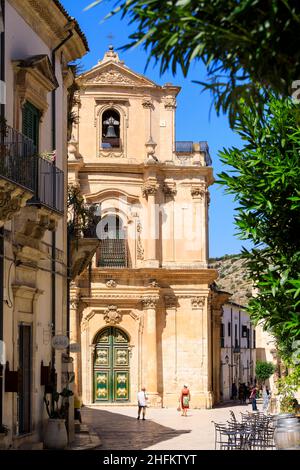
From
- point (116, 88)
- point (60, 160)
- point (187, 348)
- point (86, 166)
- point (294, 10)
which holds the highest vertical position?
point (116, 88)

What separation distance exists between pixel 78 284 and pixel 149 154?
6.08 meters

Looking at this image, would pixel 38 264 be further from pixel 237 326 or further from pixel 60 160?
pixel 237 326

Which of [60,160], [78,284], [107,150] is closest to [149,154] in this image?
[107,150]

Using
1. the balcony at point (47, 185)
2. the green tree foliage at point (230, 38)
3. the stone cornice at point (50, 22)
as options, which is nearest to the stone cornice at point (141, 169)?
the stone cornice at point (50, 22)

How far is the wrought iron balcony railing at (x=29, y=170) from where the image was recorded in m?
14.3

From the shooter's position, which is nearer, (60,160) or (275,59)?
(275,59)

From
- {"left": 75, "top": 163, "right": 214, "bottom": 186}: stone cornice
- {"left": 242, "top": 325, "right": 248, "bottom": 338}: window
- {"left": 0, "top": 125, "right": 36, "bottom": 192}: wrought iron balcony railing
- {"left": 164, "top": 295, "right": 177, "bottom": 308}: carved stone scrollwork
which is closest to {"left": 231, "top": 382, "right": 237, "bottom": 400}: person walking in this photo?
{"left": 164, "top": 295, "right": 177, "bottom": 308}: carved stone scrollwork

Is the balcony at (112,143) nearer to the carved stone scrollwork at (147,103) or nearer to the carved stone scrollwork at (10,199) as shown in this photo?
the carved stone scrollwork at (147,103)

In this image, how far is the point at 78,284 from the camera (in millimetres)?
39500

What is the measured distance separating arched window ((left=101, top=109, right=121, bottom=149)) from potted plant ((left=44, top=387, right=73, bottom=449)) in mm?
22776

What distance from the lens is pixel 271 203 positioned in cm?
1595

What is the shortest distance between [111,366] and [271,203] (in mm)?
24770

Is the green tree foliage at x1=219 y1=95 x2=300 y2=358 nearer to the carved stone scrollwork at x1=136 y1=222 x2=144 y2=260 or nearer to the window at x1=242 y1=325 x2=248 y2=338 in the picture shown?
the carved stone scrollwork at x1=136 y1=222 x2=144 y2=260

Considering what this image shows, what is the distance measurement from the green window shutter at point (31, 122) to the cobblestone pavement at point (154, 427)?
23.0 ft
